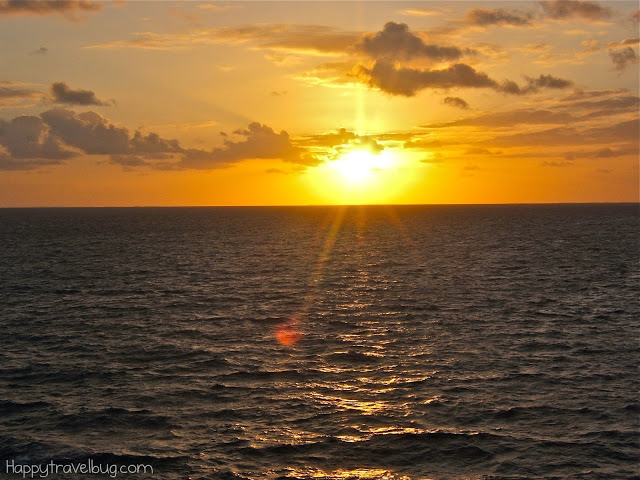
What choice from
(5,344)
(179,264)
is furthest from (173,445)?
(179,264)

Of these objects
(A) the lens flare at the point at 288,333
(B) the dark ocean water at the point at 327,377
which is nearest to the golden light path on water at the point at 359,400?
(A) the lens flare at the point at 288,333

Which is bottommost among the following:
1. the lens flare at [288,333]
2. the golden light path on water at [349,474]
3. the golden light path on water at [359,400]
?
the golden light path on water at [349,474]

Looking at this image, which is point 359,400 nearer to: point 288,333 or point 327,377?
point 327,377

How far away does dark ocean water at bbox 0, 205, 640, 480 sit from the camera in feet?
93.3

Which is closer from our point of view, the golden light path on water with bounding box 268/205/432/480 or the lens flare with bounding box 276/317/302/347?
the golden light path on water with bounding box 268/205/432/480

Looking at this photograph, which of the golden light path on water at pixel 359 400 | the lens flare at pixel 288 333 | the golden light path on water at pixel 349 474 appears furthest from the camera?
the lens flare at pixel 288 333

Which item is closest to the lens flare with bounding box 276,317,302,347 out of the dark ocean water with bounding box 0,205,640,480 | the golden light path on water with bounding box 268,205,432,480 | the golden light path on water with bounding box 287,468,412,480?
the golden light path on water with bounding box 268,205,432,480

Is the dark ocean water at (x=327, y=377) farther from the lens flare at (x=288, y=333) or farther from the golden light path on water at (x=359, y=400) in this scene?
the lens flare at (x=288, y=333)

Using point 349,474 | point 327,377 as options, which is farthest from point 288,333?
point 349,474

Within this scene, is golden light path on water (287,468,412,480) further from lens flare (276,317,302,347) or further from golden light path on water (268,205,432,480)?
lens flare (276,317,302,347)

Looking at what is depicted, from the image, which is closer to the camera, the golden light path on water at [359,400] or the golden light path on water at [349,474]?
the golden light path on water at [349,474]

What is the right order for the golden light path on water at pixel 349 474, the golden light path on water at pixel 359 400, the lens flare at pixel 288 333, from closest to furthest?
the golden light path on water at pixel 349 474 < the golden light path on water at pixel 359 400 < the lens flare at pixel 288 333

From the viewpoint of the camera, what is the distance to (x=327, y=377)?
3931 centimetres

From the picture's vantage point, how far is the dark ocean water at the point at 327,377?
28438 mm
